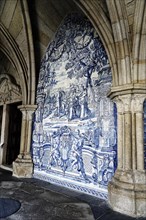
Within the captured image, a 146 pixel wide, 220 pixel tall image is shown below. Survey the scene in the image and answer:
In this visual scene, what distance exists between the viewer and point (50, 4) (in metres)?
3.92

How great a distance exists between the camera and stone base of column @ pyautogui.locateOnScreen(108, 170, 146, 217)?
2252 mm

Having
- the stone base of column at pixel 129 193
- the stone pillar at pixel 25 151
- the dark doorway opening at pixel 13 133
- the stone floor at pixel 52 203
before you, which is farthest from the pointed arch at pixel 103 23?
the dark doorway opening at pixel 13 133

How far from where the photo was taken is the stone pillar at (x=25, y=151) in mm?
4062

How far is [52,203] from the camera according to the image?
2.54 metres

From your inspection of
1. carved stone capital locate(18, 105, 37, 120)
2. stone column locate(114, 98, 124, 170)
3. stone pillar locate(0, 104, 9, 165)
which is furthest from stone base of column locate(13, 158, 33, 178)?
stone column locate(114, 98, 124, 170)

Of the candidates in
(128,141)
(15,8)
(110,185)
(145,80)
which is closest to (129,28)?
(145,80)

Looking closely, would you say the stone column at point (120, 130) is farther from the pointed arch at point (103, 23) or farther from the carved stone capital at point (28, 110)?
the carved stone capital at point (28, 110)

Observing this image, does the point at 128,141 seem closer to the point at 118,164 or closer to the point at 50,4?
the point at 118,164

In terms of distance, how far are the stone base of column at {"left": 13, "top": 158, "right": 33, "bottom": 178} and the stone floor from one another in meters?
0.54

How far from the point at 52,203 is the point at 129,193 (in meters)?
1.09

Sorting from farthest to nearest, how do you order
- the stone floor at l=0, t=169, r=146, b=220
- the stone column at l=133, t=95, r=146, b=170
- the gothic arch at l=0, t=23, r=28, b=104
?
the gothic arch at l=0, t=23, r=28, b=104 → the stone column at l=133, t=95, r=146, b=170 → the stone floor at l=0, t=169, r=146, b=220

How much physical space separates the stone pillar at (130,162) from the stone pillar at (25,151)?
2.24 m

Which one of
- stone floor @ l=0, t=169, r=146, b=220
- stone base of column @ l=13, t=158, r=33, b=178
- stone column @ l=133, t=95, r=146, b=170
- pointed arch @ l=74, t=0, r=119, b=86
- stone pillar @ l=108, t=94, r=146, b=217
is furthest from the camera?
stone base of column @ l=13, t=158, r=33, b=178

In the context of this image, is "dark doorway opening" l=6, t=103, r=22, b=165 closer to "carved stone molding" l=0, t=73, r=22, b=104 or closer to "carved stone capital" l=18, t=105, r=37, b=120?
"carved stone molding" l=0, t=73, r=22, b=104
